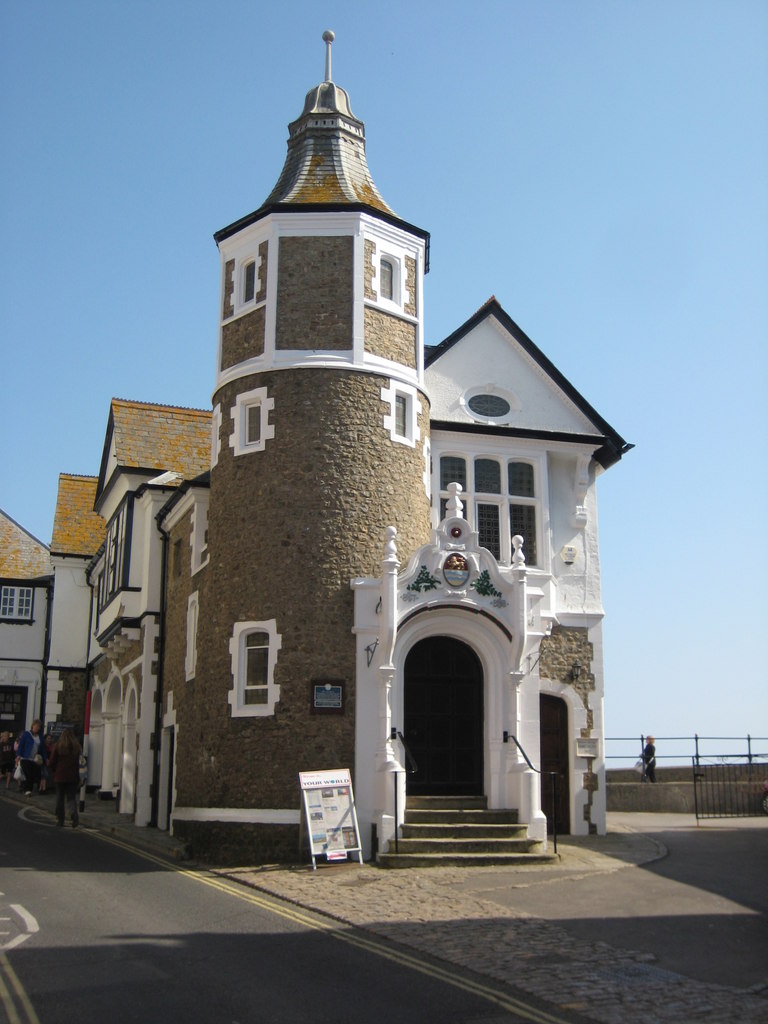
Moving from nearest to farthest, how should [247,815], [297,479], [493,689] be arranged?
[247,815] < [297,479] < [493,689]

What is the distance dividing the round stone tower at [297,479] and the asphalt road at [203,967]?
3870mm

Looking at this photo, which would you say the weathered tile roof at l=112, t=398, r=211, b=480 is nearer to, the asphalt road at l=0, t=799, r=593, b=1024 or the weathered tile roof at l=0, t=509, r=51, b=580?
the weathered tile roof at l=0, t=509, r=51, b=580

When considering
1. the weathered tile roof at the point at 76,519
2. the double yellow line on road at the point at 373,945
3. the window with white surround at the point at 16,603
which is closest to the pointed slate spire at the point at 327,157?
the double yellow line on road at the point at 373,945

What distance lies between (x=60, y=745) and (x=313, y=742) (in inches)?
247

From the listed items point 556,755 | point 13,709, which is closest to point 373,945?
point 556,755

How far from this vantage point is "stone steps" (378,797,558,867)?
17125mm

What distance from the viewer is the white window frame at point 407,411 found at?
2041 cm

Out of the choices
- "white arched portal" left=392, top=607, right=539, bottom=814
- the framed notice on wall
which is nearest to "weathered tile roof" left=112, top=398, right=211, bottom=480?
"white arched portal" left=392, top=607, right=539, bottom=814

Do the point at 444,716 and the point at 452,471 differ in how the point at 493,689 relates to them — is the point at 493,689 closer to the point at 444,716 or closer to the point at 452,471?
the point at 444,716

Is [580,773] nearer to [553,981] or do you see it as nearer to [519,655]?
[519,655]

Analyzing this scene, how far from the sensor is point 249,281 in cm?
2159

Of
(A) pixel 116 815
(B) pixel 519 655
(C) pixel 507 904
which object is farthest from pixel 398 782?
(A) pixel 116 815

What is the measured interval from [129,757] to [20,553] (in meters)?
19.5

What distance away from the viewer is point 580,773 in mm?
22281
